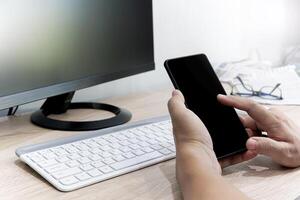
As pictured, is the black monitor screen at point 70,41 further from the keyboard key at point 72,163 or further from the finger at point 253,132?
the finger at point 253,132

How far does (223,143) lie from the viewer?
770 millimetres

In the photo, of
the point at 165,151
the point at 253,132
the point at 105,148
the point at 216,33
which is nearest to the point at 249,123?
the point at 253,132

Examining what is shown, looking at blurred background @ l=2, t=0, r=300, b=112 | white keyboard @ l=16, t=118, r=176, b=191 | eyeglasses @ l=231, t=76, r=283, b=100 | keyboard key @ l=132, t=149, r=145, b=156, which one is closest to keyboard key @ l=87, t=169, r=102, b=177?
white keyboard @ l=16, t=118, r=176, b=191

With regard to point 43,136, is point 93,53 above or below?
above

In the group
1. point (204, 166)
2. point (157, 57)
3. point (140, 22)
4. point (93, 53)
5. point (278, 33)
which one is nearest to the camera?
point (204, 166)

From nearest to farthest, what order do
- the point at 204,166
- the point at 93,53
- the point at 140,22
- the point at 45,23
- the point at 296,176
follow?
the point at 204,166 → the point at 296,176 → the point at 45,23 → the point at 93,53 → the point at 140,22

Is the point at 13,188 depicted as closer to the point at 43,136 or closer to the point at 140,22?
the point at 43,136

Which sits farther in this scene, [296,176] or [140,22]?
[140,22]

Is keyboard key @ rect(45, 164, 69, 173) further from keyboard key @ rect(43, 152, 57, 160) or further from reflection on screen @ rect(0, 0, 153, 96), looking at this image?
reflection on screen @ rect(0, 0, 153, 96)

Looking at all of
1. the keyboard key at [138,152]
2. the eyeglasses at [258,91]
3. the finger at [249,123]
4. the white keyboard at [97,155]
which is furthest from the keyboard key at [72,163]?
the eyeglasses at [258,91]

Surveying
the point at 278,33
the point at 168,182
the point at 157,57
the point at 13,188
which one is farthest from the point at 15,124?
the point at 278,33

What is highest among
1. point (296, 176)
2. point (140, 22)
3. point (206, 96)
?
point (140, 22)

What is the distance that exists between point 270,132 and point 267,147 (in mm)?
61

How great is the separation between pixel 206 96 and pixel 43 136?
0.36 meters
